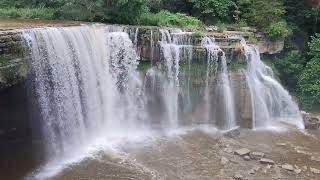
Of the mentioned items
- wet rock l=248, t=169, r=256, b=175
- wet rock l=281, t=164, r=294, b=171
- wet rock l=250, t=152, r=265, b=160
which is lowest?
wet rock l=281, t=164, r=294, b=171

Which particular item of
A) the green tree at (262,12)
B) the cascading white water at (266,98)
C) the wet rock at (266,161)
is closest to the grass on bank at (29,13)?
the cascading white water at (266,98)

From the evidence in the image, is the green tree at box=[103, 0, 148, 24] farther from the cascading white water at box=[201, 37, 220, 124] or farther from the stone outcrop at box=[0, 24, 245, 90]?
the cascading white water at box=[201, 37, 220, 124]

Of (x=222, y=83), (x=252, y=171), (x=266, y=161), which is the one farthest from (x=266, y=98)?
(x=252, y=171)

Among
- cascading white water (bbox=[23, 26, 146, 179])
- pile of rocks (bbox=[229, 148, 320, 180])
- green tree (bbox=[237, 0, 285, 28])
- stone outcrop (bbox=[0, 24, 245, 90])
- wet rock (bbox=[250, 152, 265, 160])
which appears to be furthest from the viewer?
green tree (bbox=[237, 0, 285, 28])

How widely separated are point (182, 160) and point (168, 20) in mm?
7254

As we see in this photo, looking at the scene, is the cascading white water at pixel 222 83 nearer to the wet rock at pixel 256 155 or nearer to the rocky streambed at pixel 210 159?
the rocky streambed at pixel 210 159

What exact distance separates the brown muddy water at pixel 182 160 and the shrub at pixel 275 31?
17.6 ft

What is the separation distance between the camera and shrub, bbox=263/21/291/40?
19.5 meters

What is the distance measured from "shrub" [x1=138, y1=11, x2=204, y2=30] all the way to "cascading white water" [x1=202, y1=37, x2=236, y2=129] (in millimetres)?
1454

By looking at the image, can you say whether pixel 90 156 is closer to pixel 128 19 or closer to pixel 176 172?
pixel 176 172

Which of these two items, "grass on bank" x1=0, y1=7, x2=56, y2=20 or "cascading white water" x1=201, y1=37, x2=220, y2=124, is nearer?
"cascading white water" x1=201, y1=37, x2=220, y2=124

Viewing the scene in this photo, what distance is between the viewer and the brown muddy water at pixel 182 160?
40.9 ft

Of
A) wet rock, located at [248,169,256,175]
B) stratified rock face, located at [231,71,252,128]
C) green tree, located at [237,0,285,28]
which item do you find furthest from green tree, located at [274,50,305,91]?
wet rock, located at [248,169,256,175]

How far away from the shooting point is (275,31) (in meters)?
19.5
